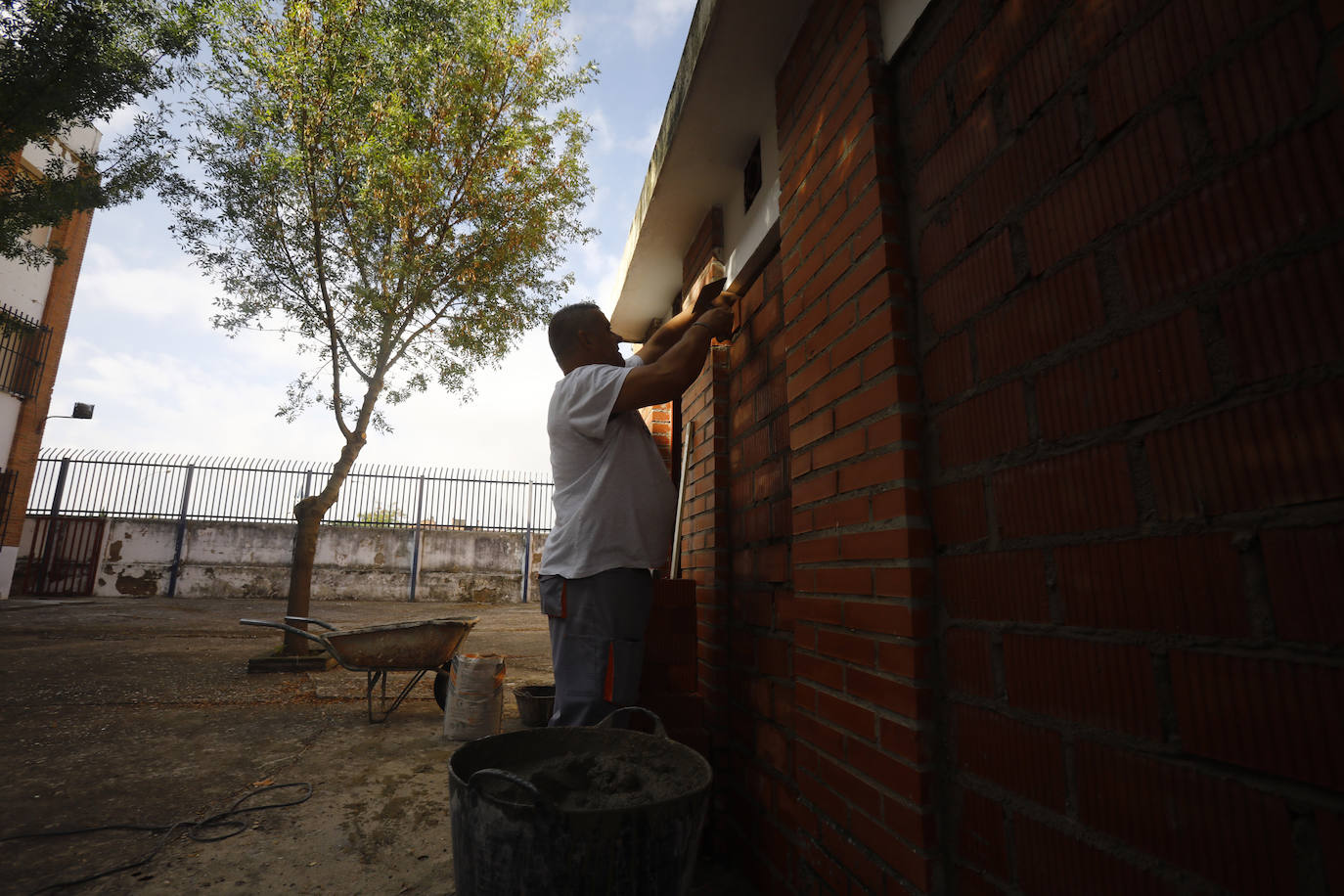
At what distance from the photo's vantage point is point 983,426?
1233mm

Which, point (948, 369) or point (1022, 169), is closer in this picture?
point (1022, 169)

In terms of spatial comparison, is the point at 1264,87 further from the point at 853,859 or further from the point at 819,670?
the point at 853,859

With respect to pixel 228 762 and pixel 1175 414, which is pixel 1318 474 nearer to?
pixel 1175 414

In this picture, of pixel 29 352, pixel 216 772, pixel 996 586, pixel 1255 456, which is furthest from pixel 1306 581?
pixel 29 352

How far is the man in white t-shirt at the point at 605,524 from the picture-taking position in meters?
2.16

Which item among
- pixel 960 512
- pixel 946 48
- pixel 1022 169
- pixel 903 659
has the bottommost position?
pixel 903 659

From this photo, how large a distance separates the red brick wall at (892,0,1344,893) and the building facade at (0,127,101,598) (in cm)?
1668

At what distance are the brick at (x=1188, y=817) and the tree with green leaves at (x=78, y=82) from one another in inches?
388

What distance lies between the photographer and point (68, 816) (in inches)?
98.3

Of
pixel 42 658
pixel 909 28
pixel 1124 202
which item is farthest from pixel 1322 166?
pixel 42 658

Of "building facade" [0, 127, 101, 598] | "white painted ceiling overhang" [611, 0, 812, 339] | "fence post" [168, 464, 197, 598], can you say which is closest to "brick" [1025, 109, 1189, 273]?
"white painted ceiling overhang" [611, 0, 812, 339]

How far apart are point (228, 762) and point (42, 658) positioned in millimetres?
4996

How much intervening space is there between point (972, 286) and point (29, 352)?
60.3 ft

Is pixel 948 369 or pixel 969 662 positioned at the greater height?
pixel 948 369
